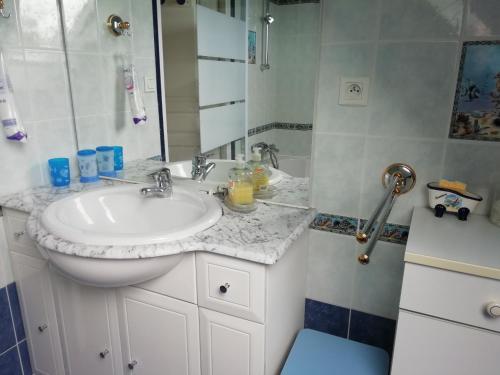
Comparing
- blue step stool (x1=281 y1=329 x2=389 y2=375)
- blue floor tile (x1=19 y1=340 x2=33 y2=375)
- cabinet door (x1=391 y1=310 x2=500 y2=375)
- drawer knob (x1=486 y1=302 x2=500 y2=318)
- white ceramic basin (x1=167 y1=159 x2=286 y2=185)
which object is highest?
white ceramic basin (x1=167 y1=159 x2=286 y2=185)

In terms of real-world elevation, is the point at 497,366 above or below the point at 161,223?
below

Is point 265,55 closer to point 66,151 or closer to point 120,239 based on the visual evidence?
point 120,239

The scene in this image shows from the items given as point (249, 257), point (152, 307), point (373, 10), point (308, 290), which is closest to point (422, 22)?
point (373, 10)

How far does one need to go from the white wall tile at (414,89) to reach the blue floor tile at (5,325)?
1526 millimetres

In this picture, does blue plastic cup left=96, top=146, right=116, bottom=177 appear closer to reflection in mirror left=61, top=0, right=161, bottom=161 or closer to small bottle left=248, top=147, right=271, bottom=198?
reflection in mirror left=61, top=0, right=161, bottom=161

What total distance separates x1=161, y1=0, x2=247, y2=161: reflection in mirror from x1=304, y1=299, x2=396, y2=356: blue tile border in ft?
2.29

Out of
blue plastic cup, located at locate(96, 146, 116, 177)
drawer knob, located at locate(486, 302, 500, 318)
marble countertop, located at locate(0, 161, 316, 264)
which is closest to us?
drawer knob, located at locate(486, 302, 500, 318)

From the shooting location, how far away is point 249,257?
103 centimetres

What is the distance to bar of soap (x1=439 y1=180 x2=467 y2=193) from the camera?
1156mm

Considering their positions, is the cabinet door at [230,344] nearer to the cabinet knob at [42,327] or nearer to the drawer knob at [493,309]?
the drawer knob at [493,309]

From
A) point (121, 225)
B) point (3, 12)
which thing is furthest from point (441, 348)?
point (3, 12)

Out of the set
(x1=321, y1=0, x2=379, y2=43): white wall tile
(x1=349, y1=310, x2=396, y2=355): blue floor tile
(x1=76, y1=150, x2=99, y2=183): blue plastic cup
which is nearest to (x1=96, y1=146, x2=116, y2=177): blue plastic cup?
(x1=76, y1=150, x2=99, y2=183): blue plastic cup

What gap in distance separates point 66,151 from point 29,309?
2.15 feet

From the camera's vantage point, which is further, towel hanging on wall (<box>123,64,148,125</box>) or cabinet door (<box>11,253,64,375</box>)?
towel hanging on wall (<box>123,64,148,125</box>)
